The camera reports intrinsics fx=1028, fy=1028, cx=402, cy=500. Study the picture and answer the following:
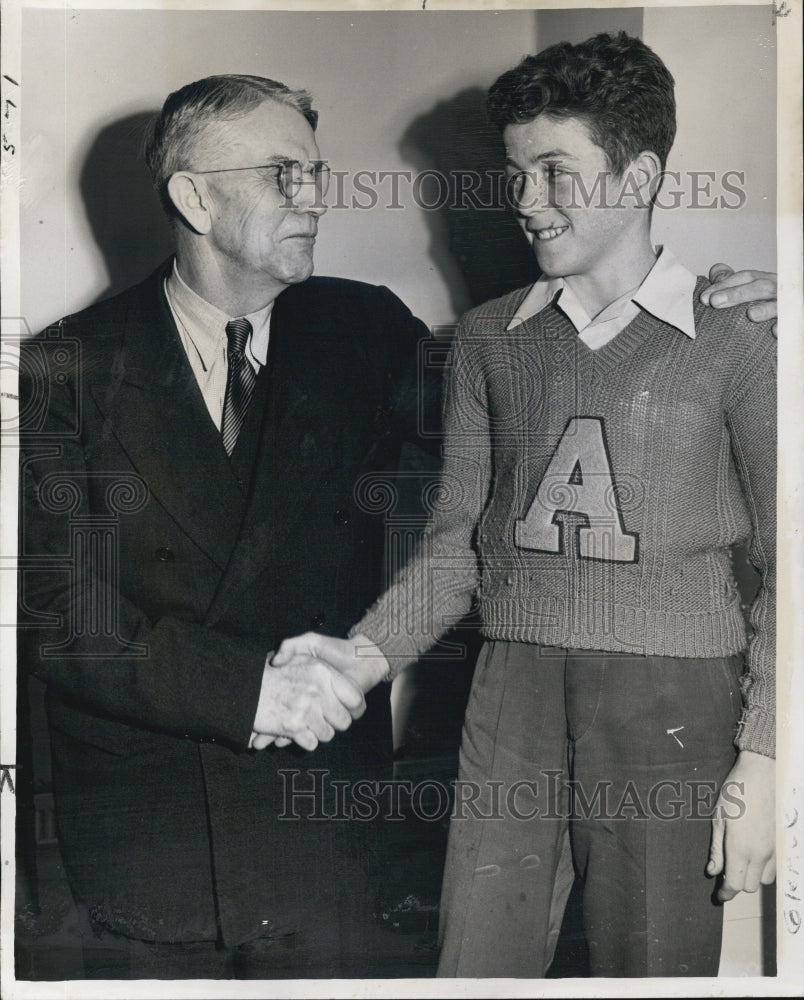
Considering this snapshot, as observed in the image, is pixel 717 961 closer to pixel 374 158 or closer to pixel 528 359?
pixel 528 359

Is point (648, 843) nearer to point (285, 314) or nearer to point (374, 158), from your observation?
point (285, 314)

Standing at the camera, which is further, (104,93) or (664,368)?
(104,93)

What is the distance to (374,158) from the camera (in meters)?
1.64

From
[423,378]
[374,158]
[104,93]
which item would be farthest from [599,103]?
[104,93]

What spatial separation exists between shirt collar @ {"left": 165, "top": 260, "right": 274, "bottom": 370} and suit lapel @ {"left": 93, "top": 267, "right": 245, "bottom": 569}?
0.9 inches

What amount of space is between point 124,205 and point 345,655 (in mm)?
799

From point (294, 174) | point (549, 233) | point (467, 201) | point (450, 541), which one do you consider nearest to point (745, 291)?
point (549, 233)

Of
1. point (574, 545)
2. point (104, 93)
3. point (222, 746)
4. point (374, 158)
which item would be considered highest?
point (104, 93)

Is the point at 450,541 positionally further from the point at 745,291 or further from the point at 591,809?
the point at 745,291

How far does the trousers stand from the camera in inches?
61.6

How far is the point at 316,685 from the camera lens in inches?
64.1

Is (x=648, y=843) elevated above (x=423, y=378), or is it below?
below

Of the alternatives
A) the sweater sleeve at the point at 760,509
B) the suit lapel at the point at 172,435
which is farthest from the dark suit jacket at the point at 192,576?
the sweater sleeve at the point at 760,509

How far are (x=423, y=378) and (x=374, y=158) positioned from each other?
360 mm
